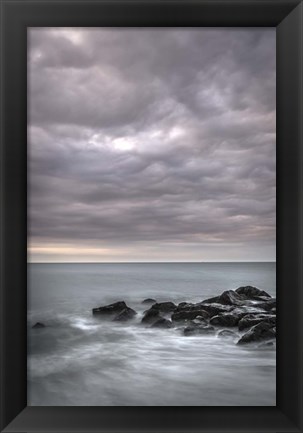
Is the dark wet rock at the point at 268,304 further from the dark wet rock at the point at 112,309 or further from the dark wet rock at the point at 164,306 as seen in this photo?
the dark wet rock at the point at 112,309

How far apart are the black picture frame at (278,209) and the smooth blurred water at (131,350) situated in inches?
1.5

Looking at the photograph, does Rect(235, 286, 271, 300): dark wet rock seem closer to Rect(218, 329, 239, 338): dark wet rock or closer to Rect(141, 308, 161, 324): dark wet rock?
Rect(218, 329, 239, 338): dark wet rock

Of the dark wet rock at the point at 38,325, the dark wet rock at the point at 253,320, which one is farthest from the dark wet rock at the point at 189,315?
the dark wet rock at the point at 38,325

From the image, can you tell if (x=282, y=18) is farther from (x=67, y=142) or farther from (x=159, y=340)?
(x=159, y=340)

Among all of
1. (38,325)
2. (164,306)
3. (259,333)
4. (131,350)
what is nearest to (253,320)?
(259,333)

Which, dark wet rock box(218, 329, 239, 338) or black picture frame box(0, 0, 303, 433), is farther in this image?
dark wet rock box(218, 329, 239, 338)

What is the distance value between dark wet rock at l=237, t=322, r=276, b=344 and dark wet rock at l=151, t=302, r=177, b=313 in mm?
242

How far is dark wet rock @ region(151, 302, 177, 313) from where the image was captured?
111 centimetres

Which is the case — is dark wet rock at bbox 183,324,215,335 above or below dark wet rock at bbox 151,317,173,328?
below

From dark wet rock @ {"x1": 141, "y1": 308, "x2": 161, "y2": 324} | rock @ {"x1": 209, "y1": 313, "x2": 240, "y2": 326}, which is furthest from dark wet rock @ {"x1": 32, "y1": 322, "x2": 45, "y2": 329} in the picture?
rock @ {"x1": 209, "y1": 313, "x2": 240, "y2": 326}

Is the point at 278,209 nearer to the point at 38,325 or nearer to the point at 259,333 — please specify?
the point at 259,333

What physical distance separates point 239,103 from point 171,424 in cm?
102

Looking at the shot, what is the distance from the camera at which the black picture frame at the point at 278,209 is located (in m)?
1.02

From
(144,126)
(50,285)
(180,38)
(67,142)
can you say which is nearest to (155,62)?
(180,38)
